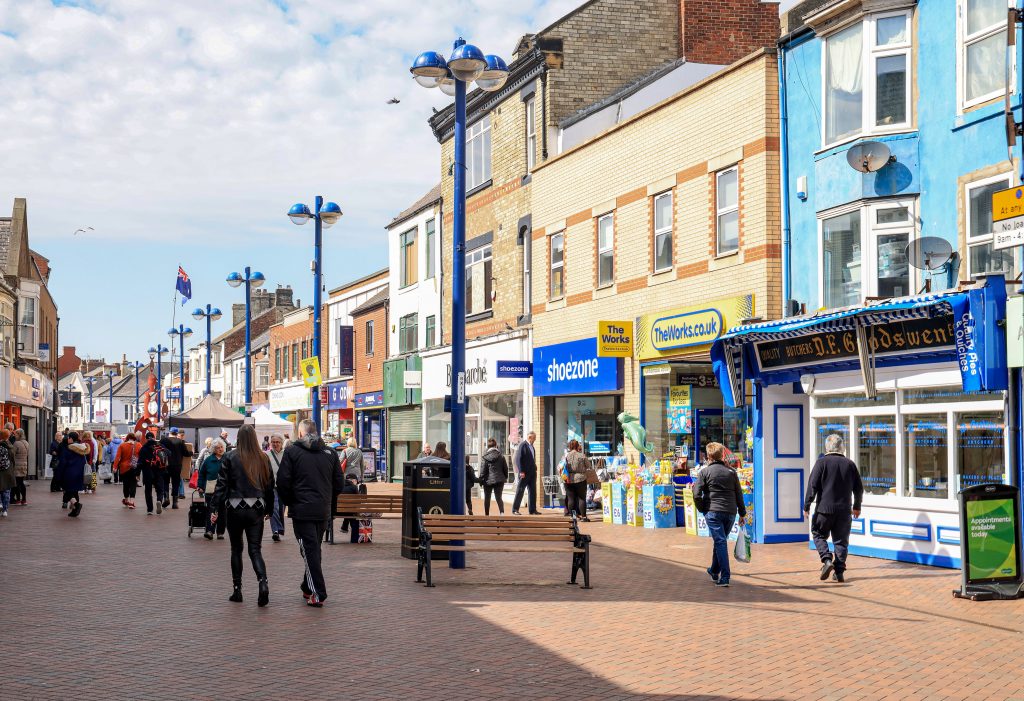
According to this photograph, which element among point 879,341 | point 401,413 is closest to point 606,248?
point 879,341

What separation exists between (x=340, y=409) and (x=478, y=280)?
17874mm

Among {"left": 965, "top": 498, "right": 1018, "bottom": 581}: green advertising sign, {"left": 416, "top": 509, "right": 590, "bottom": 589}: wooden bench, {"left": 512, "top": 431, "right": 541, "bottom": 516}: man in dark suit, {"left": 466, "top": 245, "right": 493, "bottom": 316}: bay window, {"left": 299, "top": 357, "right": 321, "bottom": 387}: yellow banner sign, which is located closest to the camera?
{"left": 965, "top": 498, "right": 1018, "bottom": 581}: green advertising sign

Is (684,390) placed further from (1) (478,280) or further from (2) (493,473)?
(1) (478,280)

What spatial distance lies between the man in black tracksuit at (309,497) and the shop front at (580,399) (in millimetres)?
12986

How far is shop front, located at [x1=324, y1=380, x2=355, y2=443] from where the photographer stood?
156ft

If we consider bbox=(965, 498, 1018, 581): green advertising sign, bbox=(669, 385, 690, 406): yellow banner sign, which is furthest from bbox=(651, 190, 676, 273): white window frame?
A: bbox=(965, 498, 1018, 581): green advertising sign

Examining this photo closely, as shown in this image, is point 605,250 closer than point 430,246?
Yes

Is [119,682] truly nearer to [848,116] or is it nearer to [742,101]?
[848,116]

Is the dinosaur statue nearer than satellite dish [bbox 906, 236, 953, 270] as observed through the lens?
No

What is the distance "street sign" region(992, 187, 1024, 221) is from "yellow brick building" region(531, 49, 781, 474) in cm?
715

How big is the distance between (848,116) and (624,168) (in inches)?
269

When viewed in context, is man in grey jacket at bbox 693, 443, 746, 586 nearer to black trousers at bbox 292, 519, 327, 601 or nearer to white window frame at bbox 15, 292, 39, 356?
black trousers at bbox 292, 519, 327, 601

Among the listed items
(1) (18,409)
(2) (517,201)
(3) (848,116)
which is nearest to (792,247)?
(3) (848,116)

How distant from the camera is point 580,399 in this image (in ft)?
89.1
